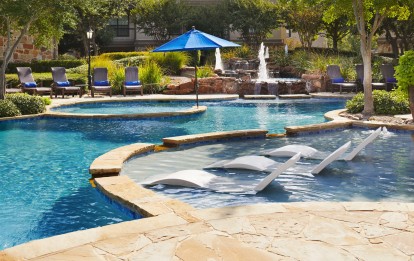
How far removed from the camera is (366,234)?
4.57 m

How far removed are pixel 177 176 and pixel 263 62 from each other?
22.1m

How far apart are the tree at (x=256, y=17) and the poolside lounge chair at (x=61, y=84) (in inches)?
703

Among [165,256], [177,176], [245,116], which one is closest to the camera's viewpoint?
[165,256]

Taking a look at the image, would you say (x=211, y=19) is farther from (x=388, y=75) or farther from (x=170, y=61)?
(x=388, y=75)

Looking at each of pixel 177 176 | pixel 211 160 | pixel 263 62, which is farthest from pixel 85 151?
pixel 263 62

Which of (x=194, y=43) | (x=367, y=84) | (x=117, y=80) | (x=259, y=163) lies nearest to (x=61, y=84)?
(x=117, y=80)

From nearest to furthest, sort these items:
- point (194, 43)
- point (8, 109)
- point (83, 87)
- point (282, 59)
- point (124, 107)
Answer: point (8, 109) < point (194, 43) < point (124, 107) < point (83, 87) < point (282, 59)

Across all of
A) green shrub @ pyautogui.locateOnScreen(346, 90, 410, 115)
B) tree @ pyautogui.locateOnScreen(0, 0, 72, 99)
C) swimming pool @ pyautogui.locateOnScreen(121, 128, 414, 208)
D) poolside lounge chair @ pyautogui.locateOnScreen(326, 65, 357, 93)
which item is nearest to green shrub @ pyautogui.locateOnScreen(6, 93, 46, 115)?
tree @ pyautogui.locateOnScreen(0, 0, 72, 99)

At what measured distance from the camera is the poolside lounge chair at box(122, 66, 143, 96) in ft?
69.6

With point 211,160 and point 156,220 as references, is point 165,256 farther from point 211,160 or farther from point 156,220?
point 211,160

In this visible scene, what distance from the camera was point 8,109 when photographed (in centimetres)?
1504

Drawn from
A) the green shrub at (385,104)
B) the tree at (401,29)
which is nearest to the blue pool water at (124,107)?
the green shrub at (385,104)

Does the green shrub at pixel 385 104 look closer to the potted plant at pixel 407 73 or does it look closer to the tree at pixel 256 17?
the potted plant at pixel 407 73

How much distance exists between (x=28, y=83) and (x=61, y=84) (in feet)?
4.02
